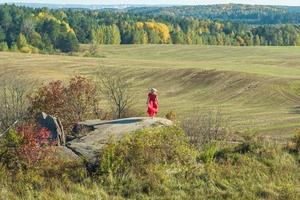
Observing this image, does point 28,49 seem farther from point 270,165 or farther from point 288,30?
point 270,165

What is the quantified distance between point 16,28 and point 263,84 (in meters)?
84.8

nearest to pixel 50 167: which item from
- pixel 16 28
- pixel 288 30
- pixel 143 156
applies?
pixel 143 156

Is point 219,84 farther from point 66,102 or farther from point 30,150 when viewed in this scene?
point 30,150

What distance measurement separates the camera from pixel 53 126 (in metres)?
15.3

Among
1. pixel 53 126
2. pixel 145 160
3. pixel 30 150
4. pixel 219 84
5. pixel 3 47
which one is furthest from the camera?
pixel 3 47

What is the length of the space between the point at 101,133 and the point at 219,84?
5465 cm

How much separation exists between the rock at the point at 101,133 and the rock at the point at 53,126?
608mm

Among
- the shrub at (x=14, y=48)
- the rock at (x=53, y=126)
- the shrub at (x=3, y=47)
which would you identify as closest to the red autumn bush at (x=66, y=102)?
the rock at (x=53, y=126)

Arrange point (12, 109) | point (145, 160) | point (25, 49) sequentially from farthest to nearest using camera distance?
point (25, 49) → point (12, 109) → point (145, 160)

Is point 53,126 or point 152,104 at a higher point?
point 53,126

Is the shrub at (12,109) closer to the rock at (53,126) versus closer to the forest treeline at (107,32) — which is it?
the rock at (53,126)

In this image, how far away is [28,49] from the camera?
12075 cm

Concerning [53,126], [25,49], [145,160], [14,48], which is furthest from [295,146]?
[14,48]

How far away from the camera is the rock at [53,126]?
1479 centimetres
